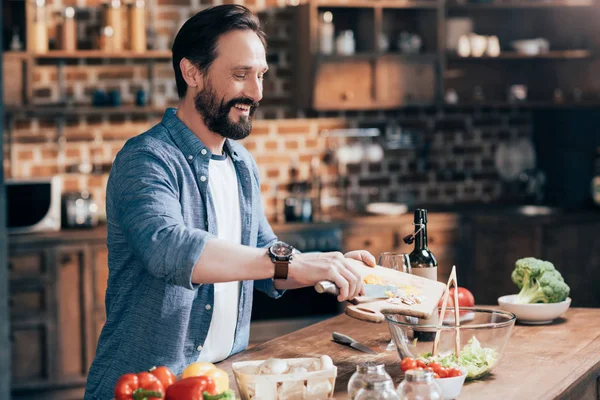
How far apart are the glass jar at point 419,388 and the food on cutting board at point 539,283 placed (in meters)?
1.13

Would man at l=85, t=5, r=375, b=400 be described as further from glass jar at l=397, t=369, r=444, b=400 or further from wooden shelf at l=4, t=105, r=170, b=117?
wooden shelf at l=4, t=105, r=170, b=117

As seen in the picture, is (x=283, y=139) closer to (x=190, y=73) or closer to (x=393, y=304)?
(x=190, y=73)

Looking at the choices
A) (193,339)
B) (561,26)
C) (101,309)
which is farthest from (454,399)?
(561,26)

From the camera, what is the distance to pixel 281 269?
1985mm

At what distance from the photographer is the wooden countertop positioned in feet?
6.63

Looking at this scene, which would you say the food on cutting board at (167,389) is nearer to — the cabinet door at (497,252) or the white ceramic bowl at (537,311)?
the white ceramic bowl at (537,311)

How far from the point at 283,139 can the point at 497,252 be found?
1534 mm

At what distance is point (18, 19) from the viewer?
5.02 m

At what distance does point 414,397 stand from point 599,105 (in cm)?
445

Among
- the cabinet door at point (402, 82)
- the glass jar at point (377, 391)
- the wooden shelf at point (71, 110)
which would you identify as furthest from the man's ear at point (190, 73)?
the cabinet door at point (402, 82)

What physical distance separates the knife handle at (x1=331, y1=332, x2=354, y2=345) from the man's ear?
0.81 metres

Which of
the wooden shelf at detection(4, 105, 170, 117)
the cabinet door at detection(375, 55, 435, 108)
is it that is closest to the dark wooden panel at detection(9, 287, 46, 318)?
the wooden shelf at detection(4, 105, 170, 117)

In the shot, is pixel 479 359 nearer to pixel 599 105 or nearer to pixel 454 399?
pixel 454 399

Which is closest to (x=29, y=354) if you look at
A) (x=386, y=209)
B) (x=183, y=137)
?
(x=386, y=209)
